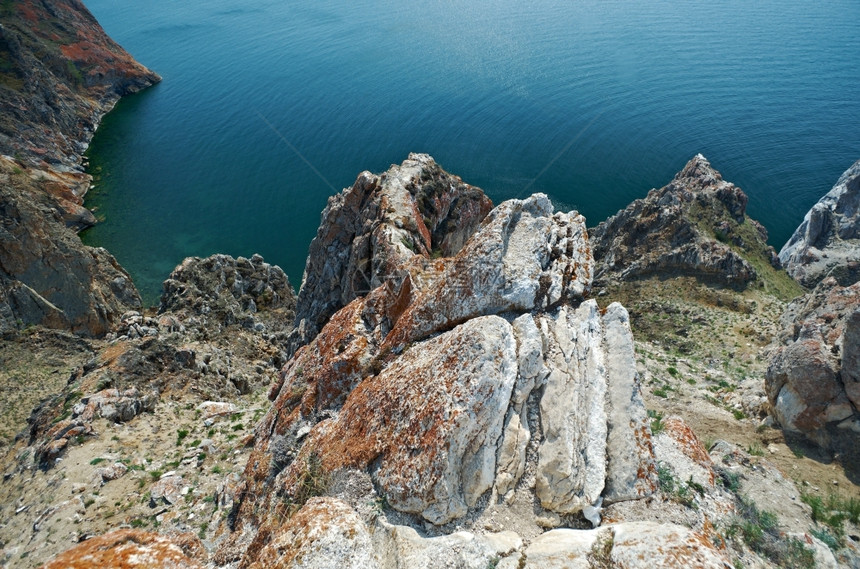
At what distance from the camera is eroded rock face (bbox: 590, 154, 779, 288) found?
4538cm

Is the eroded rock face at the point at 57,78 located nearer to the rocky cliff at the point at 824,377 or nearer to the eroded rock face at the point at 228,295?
the eroded rock face at the point at 228,295

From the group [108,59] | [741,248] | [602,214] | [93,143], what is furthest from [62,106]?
[741,248]

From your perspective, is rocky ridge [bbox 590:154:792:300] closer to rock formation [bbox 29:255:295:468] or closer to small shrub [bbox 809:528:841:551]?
rock formation [bbox 29:255:295:468]

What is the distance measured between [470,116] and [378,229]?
65.3m

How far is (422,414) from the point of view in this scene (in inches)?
448

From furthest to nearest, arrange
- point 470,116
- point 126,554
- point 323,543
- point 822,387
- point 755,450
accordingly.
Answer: point 470,116, point 822,387, point 755,450, point 126,554, point 323,543

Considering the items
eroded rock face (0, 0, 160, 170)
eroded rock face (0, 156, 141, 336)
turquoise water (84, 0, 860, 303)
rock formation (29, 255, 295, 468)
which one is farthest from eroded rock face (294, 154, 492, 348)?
eroded rock face (0, 0, 160, 170)

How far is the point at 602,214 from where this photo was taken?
66.5 meters

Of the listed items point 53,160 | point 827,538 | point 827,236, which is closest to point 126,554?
point 827,538

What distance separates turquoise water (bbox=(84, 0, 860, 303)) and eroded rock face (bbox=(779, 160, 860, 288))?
4445mm

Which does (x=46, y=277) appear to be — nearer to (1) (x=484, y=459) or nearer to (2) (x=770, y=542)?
(1) (x=484, y=459)

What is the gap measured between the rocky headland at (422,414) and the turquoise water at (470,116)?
2777 cm

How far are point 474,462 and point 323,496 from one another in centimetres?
378

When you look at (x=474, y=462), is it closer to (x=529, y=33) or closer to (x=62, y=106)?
(x=62, y=106)
